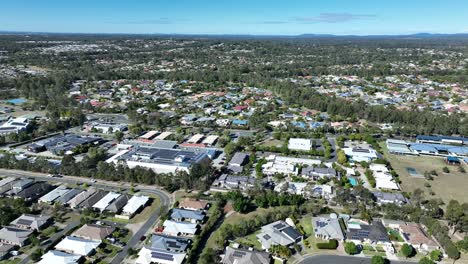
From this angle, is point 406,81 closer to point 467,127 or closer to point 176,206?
point 467,127

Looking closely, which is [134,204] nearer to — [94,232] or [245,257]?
[94,232]

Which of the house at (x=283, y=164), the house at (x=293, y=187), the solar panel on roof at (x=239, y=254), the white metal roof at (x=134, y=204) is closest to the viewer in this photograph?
the solar panel on roof at (x=239, y=254)

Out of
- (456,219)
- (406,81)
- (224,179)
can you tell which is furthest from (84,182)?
(406,81)

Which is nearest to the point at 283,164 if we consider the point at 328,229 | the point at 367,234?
the point at 328,229

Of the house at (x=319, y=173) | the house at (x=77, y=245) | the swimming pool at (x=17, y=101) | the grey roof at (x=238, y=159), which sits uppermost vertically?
the swimming pool at (x=17, y=101)

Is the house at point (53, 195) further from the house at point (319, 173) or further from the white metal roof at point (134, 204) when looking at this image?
the house at point (319, 173)

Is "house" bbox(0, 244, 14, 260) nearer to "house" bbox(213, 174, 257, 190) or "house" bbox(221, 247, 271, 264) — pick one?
"house" bbox(221, 247, 271, 264)

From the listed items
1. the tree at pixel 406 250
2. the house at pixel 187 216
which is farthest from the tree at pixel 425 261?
the house at pixel 187 216
